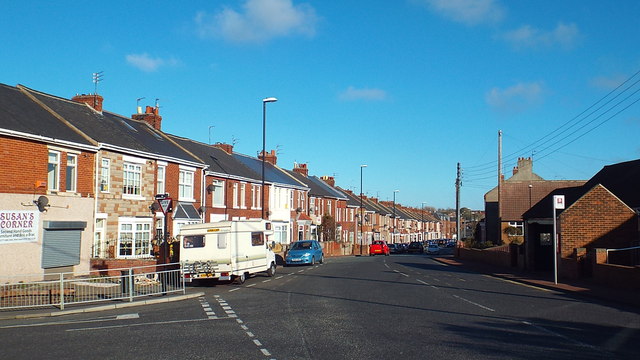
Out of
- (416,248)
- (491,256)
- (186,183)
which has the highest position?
(186,183)

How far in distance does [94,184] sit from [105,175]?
→ 1.08m

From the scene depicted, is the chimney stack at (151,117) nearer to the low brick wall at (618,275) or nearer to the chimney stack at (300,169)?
the low brick wall at (618,275)

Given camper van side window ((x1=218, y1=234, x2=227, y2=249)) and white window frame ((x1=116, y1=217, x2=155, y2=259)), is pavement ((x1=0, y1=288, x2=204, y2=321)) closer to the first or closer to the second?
camper van side window ((x1=218, y1=234, x2=227, y2=249))

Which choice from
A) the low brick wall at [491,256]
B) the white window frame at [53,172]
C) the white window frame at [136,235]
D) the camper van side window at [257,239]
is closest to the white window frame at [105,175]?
the white window frame at [136,235]

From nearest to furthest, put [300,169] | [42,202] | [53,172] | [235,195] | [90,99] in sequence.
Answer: [42,202], [53,172], [90,99], [235,195], [300,169]

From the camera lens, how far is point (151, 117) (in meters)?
39.4

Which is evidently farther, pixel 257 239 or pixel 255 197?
pixel 255 197

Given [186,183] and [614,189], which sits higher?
[186,183]

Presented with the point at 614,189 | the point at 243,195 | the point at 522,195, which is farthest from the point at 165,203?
the point at 522,195

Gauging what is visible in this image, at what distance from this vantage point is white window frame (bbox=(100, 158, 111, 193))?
27.7 meters

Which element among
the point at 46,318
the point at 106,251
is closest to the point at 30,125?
the point at 106,251

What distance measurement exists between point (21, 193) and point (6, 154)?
5.36 ft

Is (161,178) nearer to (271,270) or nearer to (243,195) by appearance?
(271,270)

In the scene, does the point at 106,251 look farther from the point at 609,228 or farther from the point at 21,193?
the point at 609,228
